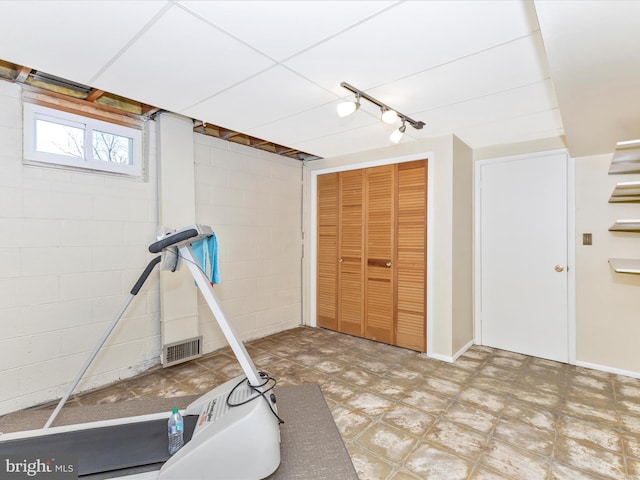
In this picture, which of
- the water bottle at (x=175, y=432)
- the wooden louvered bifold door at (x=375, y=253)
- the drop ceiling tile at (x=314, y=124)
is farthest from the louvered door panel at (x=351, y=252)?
the water bottle at (x=175, y=432)

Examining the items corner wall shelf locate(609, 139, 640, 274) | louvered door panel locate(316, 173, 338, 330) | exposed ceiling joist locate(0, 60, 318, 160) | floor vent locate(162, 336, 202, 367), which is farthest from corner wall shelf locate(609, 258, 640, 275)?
exposed ceiling joist locate(0, 60, 318, 160)

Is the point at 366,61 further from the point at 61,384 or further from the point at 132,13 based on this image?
the point at 61,384

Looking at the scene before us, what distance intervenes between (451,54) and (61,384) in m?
3.79

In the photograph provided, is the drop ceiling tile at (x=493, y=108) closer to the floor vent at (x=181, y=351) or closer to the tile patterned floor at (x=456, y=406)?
the tile patterned floor at (x=456, y=406)

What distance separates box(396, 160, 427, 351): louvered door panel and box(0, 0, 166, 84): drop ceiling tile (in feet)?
9.79

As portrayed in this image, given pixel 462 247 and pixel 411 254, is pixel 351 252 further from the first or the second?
pixel 462 247

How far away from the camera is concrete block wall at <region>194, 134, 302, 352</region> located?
384cm

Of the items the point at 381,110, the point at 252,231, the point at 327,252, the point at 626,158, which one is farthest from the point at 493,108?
the point at 252,231

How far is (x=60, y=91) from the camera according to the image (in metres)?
2.70

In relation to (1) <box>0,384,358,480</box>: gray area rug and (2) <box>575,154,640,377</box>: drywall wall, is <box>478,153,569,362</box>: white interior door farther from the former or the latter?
(1) <box>0,384,358,480</box>: gray area rug

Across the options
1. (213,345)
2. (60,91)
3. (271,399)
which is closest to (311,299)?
(213,345)

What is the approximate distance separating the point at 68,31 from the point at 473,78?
2443mm

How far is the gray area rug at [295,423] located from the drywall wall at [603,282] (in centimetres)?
285
